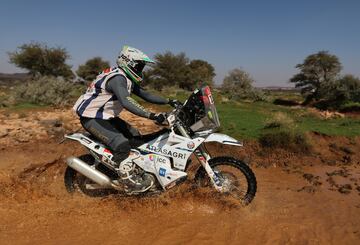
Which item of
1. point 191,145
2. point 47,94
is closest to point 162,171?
point 191,145

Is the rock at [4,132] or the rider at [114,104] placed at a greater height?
the rider at [114,104]

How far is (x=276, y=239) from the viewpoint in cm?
499

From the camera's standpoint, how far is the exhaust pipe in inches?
229

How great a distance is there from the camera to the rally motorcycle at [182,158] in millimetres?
5582

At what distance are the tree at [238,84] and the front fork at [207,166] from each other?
24706 mm

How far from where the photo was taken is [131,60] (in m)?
5.46

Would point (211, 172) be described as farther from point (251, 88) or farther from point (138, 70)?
point (251, 88)

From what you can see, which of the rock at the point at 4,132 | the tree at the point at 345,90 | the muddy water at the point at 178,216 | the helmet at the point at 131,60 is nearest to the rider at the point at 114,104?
the helmet at the point at 131,60

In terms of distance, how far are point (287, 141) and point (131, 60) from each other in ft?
20.4

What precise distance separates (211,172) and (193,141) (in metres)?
0.60

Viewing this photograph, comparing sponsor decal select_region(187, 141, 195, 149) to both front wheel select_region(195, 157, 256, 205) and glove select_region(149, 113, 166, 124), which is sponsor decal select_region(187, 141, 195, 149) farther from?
glove select_region(149, 113, 166, 124)

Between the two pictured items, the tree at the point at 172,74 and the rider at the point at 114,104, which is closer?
the rider at the point at 114,104

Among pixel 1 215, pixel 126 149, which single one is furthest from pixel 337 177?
pixel 1 215

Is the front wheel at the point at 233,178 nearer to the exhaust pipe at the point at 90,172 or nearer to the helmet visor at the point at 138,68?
the exhaust pipe at the point at 90,172
